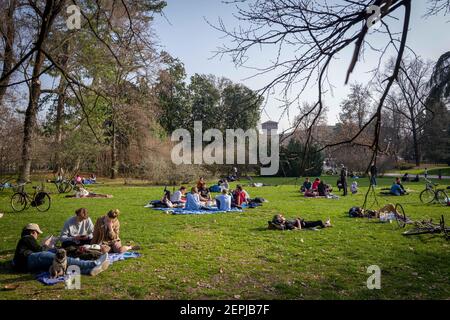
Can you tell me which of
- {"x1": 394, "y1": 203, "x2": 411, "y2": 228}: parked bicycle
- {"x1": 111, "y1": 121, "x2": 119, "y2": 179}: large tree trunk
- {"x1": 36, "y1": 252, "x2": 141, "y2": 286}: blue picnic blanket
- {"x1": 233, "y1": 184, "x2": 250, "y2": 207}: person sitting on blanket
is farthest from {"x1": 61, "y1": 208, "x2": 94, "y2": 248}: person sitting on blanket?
{"x1": 111, "y1": 121, "x2": 119, "y2": 179}: large tree trunk

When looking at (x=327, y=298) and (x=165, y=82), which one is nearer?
(x=327, y=298)

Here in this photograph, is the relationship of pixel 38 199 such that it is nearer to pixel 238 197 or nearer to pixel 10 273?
pixel 238 197

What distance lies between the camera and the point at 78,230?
27.4 ft

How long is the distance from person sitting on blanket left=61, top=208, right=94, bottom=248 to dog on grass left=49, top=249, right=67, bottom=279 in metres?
1.49

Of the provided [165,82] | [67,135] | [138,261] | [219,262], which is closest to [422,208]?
[219,262]

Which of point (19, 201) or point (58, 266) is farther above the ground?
point (19, 201)

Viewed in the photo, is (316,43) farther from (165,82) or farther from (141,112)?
(165,82)

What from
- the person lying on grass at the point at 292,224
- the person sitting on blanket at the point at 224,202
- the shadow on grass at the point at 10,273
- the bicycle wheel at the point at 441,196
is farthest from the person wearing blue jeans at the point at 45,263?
the bicycle wheel at the point at 441,196

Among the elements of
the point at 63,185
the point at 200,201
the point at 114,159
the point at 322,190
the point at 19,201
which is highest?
the point at 114,159

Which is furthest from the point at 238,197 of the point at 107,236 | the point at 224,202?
the point at 107,236

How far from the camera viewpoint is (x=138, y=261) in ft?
24.3

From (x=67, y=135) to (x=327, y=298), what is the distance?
2479cm

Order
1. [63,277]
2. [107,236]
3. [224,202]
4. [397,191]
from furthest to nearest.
Result: [397,191] < [224,202] < [107,236] < [63,277]

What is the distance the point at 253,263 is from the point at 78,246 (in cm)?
378
